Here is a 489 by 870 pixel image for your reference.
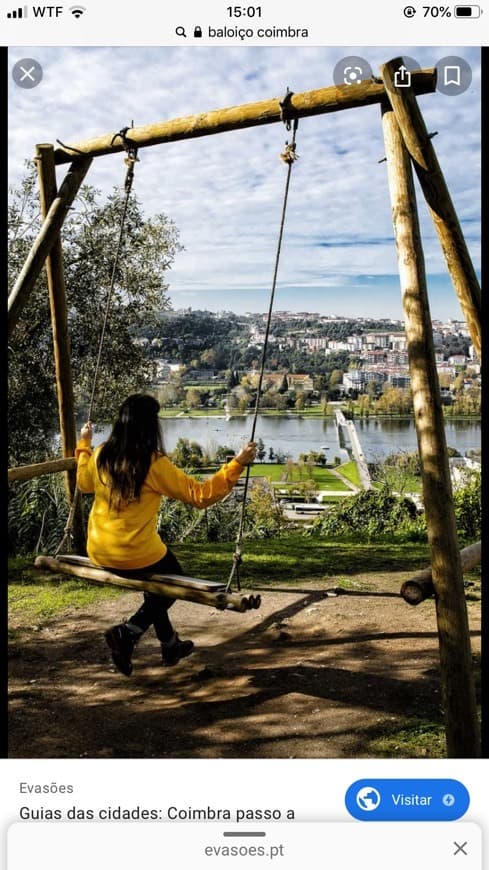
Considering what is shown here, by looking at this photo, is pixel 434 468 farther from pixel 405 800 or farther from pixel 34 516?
pixel 34 516

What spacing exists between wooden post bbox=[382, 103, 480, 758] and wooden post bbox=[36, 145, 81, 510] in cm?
277

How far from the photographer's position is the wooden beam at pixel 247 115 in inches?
139

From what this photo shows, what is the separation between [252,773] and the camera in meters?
2.78

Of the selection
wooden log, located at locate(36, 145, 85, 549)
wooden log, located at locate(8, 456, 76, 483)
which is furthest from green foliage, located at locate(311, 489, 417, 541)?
wooden log, located at locate(8, 456, 76, 483)

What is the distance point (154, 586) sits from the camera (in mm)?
3803

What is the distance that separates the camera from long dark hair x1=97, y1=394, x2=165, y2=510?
386cm

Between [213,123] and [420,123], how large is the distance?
4.49 feet

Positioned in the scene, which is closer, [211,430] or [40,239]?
[40,239]

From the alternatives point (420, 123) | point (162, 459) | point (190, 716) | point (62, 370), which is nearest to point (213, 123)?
point (420, 123)

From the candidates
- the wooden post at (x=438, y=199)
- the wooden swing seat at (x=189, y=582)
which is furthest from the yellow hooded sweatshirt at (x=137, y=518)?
the wooden post at (x=438, y=199)

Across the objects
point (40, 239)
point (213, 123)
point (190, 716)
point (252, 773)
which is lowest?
point (190, 716)
